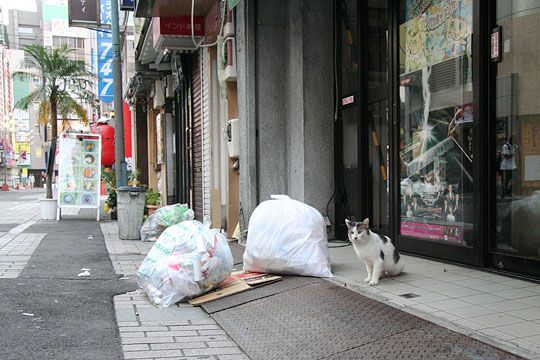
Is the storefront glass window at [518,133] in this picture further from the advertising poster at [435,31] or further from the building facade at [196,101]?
the building facade at [196,101]

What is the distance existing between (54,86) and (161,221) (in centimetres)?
846

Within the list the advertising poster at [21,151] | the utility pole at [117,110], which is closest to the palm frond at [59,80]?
the utility pole at [117,110]

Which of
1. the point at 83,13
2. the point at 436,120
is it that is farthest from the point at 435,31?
the point at 83,13

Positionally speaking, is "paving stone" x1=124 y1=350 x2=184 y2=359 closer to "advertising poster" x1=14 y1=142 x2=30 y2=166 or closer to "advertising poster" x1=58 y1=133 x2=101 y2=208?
"advertising poster" x1=58 y1=133 x2=101 y2=208

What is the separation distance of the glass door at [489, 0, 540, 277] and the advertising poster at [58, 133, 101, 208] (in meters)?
11.1

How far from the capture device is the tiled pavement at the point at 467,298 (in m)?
3.33

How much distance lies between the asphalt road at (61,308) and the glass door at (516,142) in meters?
3.64

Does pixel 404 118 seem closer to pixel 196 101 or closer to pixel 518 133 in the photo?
pixel 518 133

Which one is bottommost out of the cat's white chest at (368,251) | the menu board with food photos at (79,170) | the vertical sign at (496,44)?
the cat's white chest at (368,251)

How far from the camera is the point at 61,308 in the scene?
4.58 meters

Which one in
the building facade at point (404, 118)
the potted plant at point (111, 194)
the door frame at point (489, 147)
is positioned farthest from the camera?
the potted plant at point (111, 194)

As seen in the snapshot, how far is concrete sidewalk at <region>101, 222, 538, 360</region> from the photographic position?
10.8ft

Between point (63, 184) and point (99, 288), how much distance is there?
9053 millimetres

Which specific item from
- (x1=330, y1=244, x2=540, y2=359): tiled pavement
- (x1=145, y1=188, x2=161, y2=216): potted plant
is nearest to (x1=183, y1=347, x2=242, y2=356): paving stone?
(x1=330, y1=244, x2=540, y2=359): tiled pavement
